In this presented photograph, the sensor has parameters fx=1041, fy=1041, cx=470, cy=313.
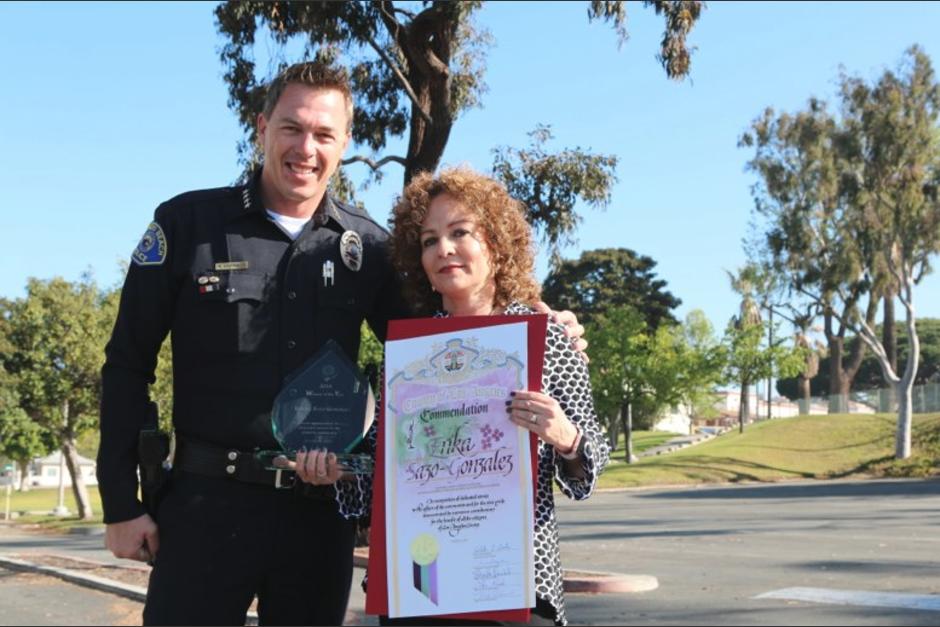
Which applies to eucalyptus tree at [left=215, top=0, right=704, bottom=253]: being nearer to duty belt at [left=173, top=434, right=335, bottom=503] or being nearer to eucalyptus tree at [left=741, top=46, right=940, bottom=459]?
duty belt at [left=173, top=434, right=335, bottom=503]

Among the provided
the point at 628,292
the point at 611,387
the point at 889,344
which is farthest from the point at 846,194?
the point at 628,292

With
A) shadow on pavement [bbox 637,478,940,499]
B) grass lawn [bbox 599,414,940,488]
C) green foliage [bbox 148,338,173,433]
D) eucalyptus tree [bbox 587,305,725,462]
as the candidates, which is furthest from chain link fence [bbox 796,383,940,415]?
green foliage [bbox 148,338,173,433]

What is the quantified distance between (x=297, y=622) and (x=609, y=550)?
1240cm

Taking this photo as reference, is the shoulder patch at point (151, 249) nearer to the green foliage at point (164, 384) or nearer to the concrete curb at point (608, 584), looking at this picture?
the concrete curb at point (608, 584)

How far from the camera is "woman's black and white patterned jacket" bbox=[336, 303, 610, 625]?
3.07 meters

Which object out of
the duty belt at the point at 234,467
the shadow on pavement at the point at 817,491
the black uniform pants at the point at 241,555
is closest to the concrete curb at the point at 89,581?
the black uniform pants at the point at 241,555

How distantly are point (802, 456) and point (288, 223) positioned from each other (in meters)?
46.9

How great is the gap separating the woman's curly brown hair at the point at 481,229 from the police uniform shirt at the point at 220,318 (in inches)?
8.2

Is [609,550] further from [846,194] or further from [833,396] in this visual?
[833,396]

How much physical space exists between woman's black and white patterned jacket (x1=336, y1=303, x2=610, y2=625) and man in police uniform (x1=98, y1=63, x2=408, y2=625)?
65 cm

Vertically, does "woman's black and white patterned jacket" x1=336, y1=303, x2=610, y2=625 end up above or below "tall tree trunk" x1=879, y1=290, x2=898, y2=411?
below

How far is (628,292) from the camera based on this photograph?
251ft

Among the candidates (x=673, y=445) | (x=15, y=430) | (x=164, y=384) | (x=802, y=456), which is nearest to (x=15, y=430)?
(x=15, y=430)

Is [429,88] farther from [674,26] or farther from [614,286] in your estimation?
[614,286]
